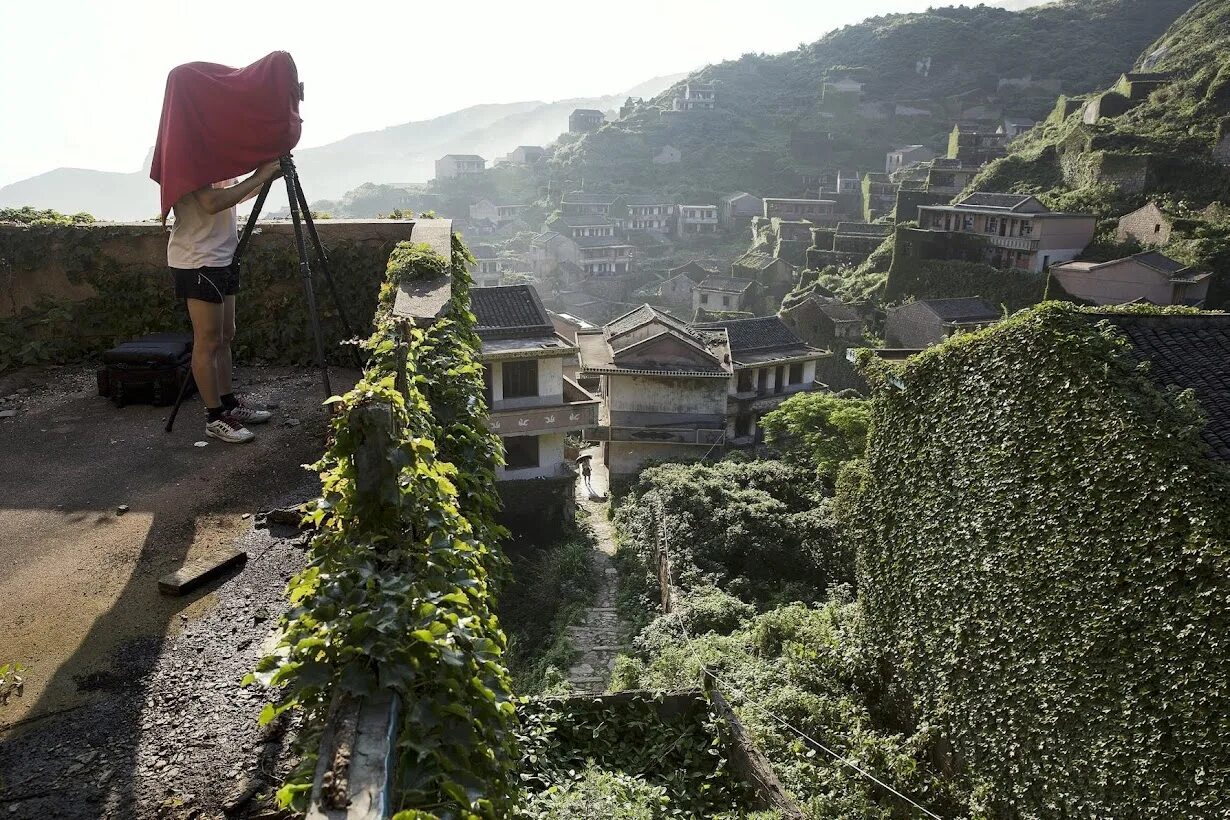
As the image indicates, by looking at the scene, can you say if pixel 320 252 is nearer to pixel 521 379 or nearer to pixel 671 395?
pixel 521 379

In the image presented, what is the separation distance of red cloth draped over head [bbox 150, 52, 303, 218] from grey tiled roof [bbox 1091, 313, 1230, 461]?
7544mm

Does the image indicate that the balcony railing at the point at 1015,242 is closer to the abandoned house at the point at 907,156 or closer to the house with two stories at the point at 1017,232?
the house with two stories at the point at 1017,232

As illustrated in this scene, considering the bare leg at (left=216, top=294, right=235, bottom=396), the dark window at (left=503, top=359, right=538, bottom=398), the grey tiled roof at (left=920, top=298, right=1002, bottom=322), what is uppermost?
the bare leg at (left=216, top=294, right=235, bottom=396)

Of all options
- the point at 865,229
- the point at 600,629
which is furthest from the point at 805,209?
the point at 600,629

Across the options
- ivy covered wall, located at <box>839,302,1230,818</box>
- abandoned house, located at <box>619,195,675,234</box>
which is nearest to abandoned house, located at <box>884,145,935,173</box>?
abandoned house, located at <box>619,195,675,234</box>

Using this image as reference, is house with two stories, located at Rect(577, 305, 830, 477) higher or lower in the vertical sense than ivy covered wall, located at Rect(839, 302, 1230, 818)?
lower

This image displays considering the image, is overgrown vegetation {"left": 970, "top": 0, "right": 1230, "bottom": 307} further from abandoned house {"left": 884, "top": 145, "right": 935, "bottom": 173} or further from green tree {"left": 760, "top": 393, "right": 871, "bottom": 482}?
abandoned house {"left": 884, "top": 145, "right": 935, "bottom": 173}

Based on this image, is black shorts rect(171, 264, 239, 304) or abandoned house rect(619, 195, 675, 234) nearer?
black shorts rect(171, 264, 239, 304)

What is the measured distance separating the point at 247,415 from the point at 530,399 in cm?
1397

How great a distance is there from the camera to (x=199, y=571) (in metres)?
3.76

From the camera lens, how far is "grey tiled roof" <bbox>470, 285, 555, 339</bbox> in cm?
1941

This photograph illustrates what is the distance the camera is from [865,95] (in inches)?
2874

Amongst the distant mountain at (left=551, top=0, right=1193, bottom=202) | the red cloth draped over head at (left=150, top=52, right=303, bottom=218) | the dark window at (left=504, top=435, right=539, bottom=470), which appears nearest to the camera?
the red cloth draped over head at (left=150, top=52, right=303, bottom=218)

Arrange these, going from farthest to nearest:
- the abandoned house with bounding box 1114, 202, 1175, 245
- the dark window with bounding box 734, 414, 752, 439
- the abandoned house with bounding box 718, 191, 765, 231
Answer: the abandoned house with bounding box 718, 191, 765, 231 → the abandoned house with bounding box 1114, 202, 1175, 245 → the dark window with bounding box 734, 414, 752, 439
